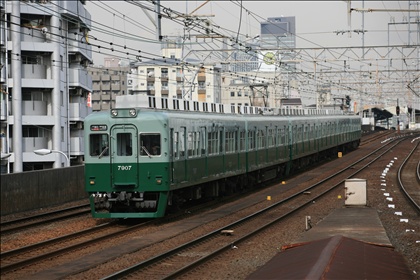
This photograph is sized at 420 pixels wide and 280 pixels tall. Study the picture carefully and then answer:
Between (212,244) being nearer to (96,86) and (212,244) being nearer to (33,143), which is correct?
(33,143)

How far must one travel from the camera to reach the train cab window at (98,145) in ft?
55.1

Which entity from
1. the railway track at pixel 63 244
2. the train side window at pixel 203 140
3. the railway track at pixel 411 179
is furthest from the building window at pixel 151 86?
the railway track at pixel 63 244

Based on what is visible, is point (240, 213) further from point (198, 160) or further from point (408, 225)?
point (408, 225)

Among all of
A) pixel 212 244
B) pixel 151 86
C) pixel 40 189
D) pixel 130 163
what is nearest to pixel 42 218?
pixel 40 189

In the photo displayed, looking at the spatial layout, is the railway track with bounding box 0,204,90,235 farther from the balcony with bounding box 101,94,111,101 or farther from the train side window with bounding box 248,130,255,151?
the balcony with bounding box 101,94,111,101

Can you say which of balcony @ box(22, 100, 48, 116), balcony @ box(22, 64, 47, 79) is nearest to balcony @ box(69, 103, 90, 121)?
balcony @ box(22, 100, 48, 116)

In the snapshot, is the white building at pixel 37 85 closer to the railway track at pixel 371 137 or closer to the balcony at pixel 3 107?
the balcony at pixel 3 107

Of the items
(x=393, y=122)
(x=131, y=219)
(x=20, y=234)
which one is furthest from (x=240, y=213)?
(x=393, y=122)

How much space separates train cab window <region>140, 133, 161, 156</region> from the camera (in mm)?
16625

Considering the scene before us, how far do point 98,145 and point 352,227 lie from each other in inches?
242

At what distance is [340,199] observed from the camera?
22.5 metres

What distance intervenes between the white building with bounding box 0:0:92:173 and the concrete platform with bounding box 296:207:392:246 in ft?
60.0

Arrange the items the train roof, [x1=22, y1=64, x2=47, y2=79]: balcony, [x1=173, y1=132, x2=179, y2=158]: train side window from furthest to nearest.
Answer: [x1=22, y1=64, x2=47, y2=79]: balcony < [x1=173, y1=132, x2=179, y2=158]: train side window < the train roof

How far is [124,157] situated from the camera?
1662 centimetres
